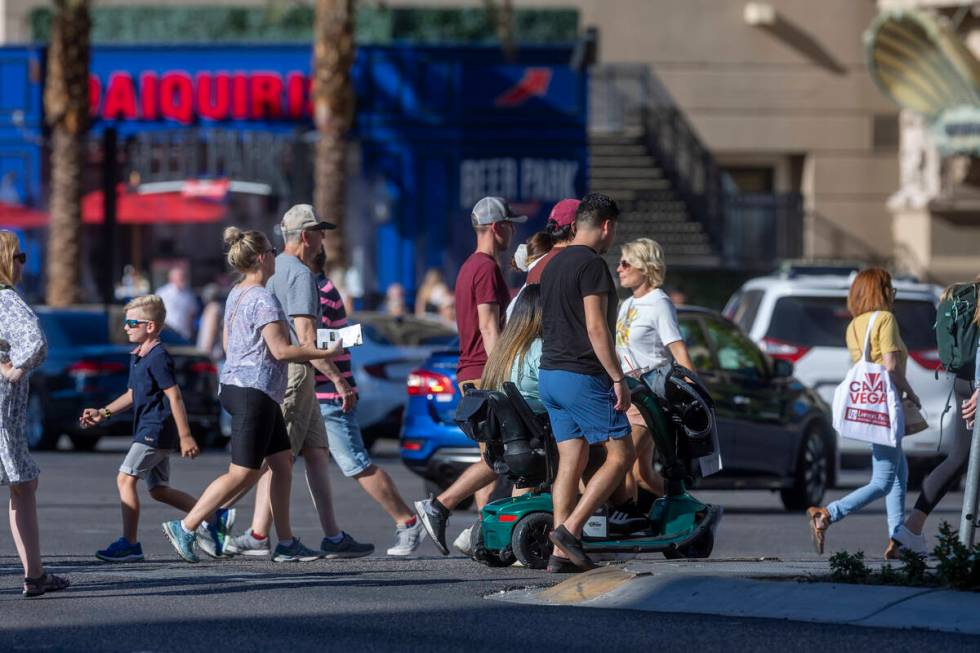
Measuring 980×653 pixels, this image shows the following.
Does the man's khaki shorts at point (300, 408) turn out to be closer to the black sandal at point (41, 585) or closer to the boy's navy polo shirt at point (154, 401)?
the boy's navy polo shirt at point (154, 401)

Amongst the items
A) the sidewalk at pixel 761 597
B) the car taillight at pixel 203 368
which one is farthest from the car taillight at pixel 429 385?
the car taillight at pixel 203 368

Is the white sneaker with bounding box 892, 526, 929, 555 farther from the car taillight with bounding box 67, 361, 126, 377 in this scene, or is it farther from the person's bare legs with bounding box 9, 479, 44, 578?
the car taillight with bounding box 67, 361, 126, 377

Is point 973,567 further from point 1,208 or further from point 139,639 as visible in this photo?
point 1,208

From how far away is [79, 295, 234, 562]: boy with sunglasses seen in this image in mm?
10719

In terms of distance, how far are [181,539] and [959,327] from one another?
167 inches

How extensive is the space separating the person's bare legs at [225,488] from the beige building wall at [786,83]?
1008 inches

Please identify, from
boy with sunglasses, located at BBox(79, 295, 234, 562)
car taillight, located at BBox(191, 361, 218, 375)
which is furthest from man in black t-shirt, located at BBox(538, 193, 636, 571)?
car taillight, located at BBox(191, 361, 218, 375)

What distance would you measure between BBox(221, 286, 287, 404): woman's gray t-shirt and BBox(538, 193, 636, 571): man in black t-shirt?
141cm

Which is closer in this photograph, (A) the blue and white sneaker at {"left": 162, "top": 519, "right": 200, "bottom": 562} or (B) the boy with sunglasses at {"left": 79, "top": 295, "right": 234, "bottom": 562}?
(A) the blue and white sneaker at {"left": 162, "top": 519, "right": 200, "bottom": 562}

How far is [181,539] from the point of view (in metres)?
10.5

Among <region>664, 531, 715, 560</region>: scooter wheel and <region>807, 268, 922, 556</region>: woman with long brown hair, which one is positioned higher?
<region>807, 268, 922, 556</region>: woman with long brown hair

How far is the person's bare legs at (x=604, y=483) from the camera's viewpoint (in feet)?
31.9

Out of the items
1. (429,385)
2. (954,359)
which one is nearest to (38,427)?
(429,385)

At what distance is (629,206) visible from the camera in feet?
106
